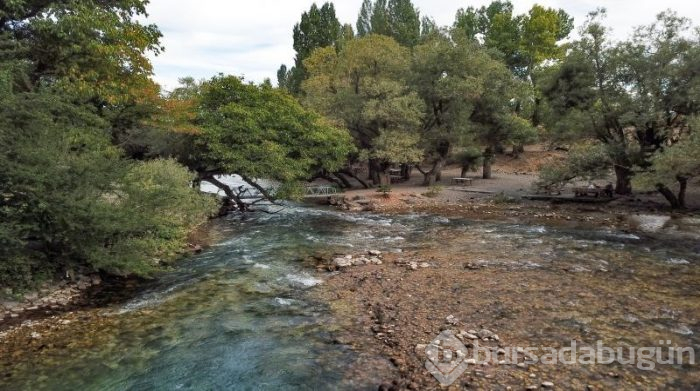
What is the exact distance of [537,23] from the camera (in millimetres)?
47938

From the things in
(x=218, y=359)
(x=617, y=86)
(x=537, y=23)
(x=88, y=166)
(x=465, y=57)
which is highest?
(x=537, y=23)

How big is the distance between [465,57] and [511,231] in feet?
61.1

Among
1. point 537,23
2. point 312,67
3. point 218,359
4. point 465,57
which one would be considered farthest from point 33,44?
point 537,23

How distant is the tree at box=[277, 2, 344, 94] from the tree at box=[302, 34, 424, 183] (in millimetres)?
22579

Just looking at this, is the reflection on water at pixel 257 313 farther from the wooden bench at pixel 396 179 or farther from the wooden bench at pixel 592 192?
the wooden bench at pixel 396 179

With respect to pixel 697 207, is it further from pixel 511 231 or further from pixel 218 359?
pixel 218 359

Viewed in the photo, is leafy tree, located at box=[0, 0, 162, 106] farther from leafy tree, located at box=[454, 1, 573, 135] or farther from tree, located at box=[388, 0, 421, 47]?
tree, located at box=[388, 0, 421, 47]

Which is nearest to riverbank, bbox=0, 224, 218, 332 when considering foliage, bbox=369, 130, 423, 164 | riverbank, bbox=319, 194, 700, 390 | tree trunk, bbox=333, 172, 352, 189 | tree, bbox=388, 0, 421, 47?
riverbank, bbox=319, 194, 700, 390

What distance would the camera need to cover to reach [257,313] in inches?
421

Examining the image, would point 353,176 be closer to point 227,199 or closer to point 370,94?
point 370,94

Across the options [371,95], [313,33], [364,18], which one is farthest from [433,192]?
[364,18]

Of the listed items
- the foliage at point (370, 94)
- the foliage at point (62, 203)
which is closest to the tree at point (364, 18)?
the foliage at point (370, 94)

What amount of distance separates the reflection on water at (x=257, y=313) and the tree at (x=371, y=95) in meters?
14.8

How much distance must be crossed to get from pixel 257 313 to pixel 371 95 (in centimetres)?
2681
